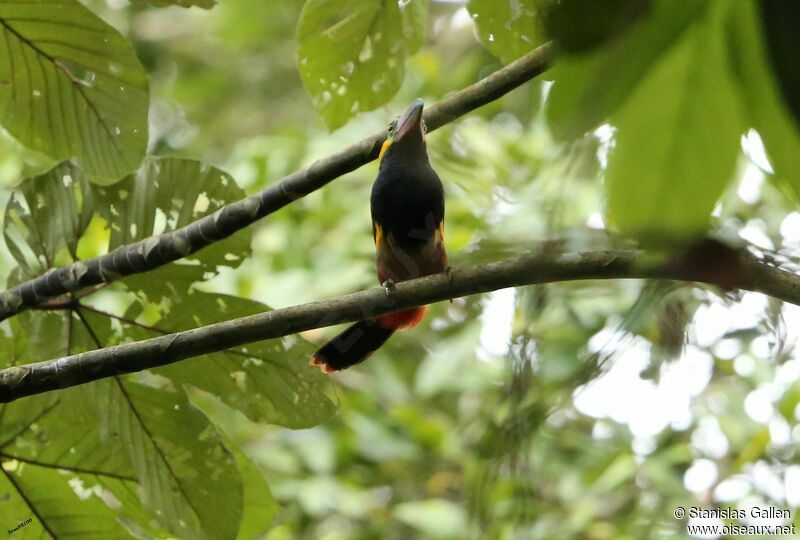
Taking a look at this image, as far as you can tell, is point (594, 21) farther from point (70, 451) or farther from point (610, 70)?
point (70, 451)

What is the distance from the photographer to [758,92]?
60 cm

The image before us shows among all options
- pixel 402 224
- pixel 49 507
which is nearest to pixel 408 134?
pixel 402 224

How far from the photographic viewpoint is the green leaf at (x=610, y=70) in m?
0.55

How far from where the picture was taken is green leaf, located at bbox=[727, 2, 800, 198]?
593 millimetres

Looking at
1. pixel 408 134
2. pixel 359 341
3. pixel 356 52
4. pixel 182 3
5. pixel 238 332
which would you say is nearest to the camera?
pixel 238 332

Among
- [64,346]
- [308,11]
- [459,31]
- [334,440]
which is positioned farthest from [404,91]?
[64,346]

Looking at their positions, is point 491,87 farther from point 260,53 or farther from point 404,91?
point 260,53

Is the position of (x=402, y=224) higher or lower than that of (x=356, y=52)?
lower

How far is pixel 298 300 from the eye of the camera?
4203mm

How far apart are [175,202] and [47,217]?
315 millimetres

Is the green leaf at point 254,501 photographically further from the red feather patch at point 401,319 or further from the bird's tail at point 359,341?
the red feather patch at point 401,319

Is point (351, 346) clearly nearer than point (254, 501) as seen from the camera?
No

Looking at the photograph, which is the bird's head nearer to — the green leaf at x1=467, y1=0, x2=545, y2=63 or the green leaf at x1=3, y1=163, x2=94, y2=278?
the green leaf at x1=467, y1=0, x2=545, y2=63

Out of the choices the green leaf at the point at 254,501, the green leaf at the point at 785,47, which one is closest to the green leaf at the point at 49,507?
the green leaf at the point at 254,501
